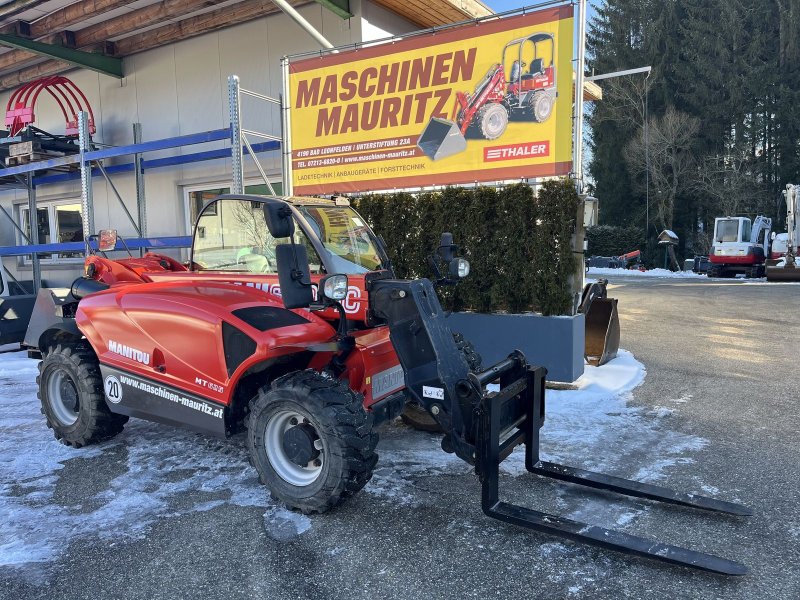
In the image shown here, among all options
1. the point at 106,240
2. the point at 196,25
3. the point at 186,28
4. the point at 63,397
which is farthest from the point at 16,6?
the point at 63,397

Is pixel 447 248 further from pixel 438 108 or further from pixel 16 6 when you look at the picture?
pixel 16 6

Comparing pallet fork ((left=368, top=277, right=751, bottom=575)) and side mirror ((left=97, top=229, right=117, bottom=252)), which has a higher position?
side mirror ((left=97, top=229, right=117, bottom=252))

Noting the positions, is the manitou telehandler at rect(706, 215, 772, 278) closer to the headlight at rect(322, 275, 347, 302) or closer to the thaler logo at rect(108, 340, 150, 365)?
the headlight at rect(322, 275, 347, 302)

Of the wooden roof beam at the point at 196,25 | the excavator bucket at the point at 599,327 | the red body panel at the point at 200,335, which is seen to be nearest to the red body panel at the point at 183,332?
the red body panel at the point at 200,335

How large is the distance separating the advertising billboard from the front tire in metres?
4.07

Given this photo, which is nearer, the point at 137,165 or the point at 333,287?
the point at 333,287

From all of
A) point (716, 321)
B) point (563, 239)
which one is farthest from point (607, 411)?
point (716, 321)

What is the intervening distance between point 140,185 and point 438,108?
6161 mm

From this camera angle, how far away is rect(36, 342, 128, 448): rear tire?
4.42m

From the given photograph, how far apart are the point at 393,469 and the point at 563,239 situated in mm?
3248

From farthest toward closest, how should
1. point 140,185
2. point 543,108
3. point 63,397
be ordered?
point 140,185 < point 543,108 < point 63,397

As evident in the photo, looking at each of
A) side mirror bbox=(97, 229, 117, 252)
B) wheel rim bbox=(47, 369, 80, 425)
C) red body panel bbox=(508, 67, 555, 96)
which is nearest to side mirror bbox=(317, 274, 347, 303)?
wheel rim bbox=(47, 369, 80, 425)

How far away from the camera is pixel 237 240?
14.3 ft

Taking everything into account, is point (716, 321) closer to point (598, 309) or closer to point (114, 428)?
point (598, 309)
